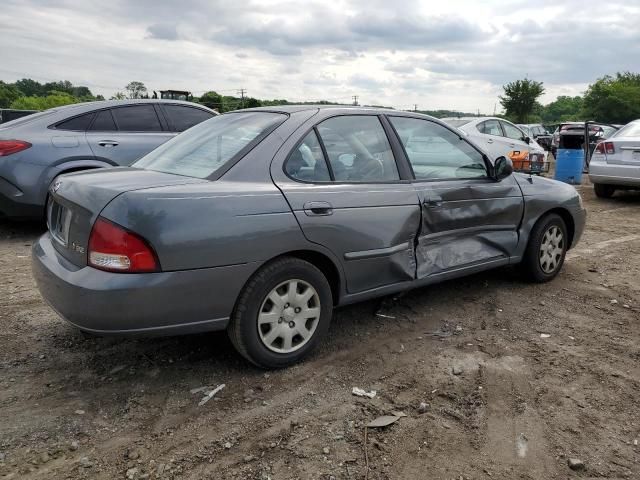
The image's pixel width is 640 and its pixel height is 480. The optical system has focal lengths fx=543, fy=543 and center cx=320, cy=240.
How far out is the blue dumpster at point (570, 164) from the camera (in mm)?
12875

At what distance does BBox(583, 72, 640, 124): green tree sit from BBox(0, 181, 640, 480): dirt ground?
68.1m

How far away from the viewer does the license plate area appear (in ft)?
9.79

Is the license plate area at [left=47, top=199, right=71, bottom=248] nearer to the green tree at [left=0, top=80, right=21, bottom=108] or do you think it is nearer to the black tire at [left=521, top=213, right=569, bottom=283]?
the black tire at [left=521, top=213, right=569, bottom=283]

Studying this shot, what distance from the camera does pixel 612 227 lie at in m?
7.88

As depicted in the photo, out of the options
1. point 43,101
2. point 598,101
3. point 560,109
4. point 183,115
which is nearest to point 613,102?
point 598,101

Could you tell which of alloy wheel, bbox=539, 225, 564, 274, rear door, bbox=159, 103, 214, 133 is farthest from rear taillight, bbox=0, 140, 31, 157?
alloy wheel, bbox=539, 225, 564, 274

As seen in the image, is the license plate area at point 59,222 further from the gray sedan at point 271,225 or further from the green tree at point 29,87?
the green tree at point 29,87

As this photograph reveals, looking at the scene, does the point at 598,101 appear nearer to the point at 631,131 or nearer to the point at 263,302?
the point at 631,131

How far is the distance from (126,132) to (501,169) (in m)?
4.67

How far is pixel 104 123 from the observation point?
6680 mm

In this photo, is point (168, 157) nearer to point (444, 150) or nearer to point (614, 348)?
point (444, 150)

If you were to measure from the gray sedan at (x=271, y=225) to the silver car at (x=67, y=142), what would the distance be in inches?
121

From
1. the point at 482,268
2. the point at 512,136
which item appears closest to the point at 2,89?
the point at 512,136

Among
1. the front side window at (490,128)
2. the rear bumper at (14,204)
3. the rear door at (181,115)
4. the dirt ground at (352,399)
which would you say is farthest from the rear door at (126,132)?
the front side window at (490,128)
